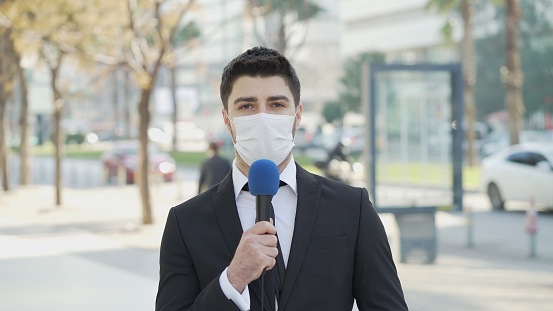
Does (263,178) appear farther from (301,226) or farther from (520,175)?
(520,175)

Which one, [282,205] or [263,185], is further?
[282,205]

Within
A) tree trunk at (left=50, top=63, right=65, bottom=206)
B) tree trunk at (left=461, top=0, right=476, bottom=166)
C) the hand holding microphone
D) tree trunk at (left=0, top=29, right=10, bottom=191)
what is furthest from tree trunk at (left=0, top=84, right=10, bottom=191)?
the hand holding microphone

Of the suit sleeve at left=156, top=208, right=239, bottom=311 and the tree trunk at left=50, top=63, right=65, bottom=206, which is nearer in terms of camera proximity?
the suit sleeve at left=156, top=208, right=239, bottom=311

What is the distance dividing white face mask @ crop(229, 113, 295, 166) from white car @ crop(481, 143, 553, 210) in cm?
1708

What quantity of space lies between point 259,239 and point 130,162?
29.9 meters

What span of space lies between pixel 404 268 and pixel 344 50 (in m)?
83.5

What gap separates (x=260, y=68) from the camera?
2.51 metres

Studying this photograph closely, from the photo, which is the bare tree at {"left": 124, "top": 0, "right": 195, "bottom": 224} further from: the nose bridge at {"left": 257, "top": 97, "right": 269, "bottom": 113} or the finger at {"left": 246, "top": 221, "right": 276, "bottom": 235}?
the finger at {"left": 246, "top": 221, "right": 276, "bottom": 235}

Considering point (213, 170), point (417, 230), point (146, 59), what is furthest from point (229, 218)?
point (146, 59)

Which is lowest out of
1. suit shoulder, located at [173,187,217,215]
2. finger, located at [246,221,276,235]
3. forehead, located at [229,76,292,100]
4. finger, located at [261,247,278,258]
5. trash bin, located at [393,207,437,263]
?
trash bin, located at [393,207,437,263]

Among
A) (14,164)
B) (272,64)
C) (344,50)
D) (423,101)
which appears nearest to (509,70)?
(423,101)

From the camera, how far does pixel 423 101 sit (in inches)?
561

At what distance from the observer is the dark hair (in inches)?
98.7

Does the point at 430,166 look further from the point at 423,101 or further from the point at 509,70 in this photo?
the point at 509,70
